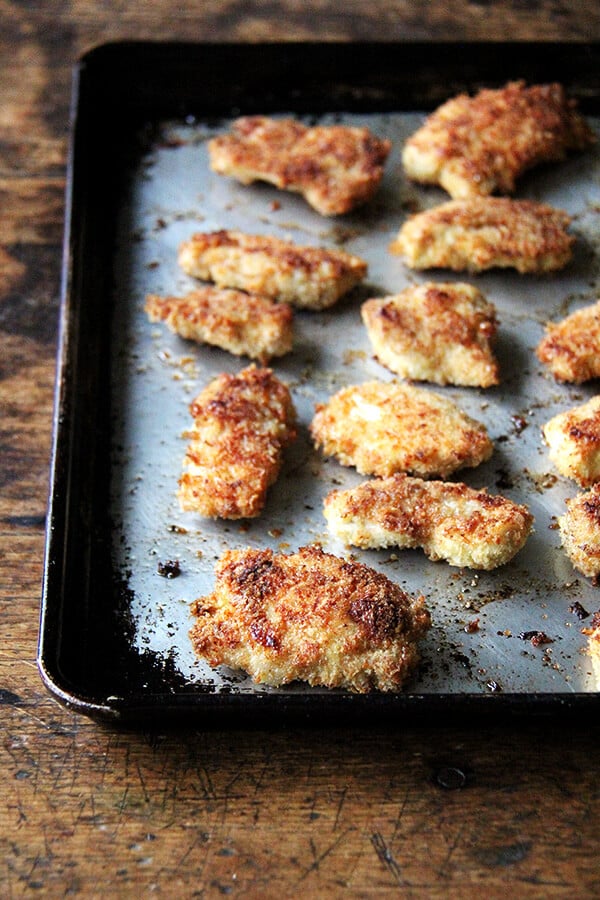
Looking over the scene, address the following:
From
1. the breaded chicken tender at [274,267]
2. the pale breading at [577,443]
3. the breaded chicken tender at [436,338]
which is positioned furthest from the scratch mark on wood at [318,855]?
the breaded chicken tender at [274,267]

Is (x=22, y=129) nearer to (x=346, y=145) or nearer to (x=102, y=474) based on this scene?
(x=346, y=145)

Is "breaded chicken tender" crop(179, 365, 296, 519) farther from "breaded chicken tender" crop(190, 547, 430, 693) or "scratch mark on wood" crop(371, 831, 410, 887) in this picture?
"scratch mark on wood" crop(371, 831, 410, 887)

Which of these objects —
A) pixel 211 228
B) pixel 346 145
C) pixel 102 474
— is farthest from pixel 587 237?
pixel 102 474

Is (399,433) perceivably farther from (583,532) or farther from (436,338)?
(583,532)

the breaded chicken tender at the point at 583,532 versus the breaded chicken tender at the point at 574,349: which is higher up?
the breaded chicken tender at the point at 574,349

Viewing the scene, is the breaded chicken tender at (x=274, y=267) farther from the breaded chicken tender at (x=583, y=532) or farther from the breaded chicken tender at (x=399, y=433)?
the breaded chicken tender at (x=583, y=532)

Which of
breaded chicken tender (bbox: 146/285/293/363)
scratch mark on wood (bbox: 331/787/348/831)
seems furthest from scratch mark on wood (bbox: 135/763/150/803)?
breaded chicken tender (bbox: 146/285/293/363)
